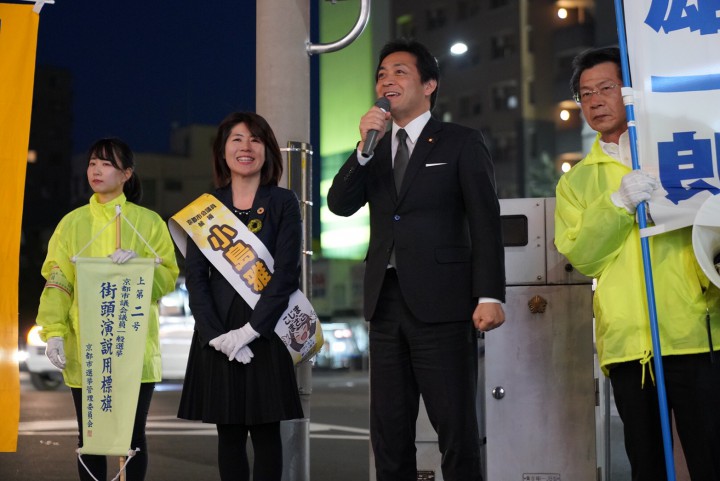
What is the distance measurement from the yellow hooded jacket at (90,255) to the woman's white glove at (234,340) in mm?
739

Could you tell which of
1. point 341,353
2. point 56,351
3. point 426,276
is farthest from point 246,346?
point 341,353

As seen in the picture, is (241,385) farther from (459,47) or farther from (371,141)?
(459,47)

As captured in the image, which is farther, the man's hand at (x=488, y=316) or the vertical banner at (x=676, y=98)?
the man's hand at (x=488, y=316)

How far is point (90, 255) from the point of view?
4.72 metres

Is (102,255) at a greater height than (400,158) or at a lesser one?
lesser

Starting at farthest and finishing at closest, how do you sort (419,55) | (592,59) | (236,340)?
(419,55), (236,340), (592,59)

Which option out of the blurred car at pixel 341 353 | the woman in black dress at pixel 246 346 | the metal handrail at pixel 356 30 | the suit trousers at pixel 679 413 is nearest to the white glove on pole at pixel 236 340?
the woman in black dress at pixel 246 346

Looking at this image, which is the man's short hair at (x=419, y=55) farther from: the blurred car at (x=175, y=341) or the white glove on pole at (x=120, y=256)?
the blurred car at (x=175, y=341)

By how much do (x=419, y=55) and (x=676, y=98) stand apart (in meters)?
1.10

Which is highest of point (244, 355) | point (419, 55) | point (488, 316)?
point (419, 55)

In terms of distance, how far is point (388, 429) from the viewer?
152 inches

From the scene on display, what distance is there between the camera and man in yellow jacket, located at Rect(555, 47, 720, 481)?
10.9ft

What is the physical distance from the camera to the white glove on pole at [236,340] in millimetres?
3992

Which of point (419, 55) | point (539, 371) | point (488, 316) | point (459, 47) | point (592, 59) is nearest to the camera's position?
point (488, 316)
